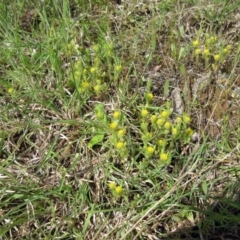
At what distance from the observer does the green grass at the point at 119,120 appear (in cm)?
160

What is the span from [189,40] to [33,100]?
0.81 meters

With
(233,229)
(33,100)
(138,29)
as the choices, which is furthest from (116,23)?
(233,229)

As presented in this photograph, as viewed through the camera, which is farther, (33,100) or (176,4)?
(176,4)

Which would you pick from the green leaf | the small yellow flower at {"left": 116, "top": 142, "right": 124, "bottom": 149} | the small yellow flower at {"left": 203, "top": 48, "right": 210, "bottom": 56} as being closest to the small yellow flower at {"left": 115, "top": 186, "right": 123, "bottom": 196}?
the small yellow flower at {"left": 116, "top": 142, "right": 124, "bottom": 149}

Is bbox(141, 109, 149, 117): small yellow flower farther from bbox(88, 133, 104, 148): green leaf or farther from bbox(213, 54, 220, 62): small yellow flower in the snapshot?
bbox(213, 54, 220, 62): small yellow flower

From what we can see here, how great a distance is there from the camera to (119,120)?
5.70ft

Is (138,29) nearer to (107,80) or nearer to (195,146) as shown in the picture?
(107,80)

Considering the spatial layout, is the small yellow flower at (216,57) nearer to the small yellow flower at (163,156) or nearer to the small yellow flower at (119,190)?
the small yellow flower at (163,156)

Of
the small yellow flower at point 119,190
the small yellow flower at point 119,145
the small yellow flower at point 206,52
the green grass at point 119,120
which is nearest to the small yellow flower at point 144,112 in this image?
the green grass at point 119,120

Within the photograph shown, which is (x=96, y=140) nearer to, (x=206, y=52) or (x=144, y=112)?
(x=144, y=112)

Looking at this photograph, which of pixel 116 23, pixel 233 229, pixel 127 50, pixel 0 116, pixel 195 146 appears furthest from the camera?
pixel 116 23

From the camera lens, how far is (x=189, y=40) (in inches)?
84.4

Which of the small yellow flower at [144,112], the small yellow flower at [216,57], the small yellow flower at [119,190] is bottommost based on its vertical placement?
the small yellow flower at [119,190]

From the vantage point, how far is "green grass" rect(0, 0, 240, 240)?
160 centimetres
